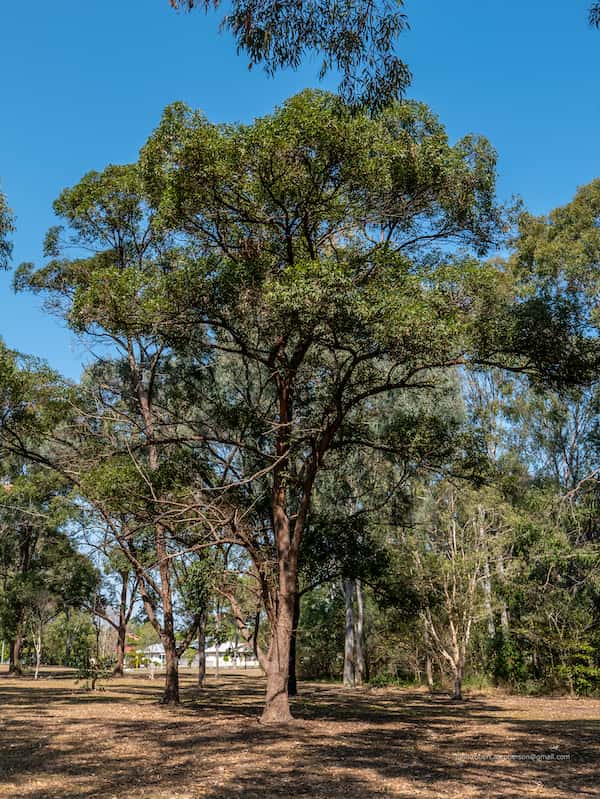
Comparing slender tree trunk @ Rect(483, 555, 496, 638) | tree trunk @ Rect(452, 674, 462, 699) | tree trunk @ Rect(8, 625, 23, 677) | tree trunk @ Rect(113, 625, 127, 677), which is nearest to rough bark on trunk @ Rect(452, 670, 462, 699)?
tree trunk @ Rect(452, 674, 462, 699)

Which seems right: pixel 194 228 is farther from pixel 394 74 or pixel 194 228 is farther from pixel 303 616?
pixel 303 616

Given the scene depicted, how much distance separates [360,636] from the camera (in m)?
28.0

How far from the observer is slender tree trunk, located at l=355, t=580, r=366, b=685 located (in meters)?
26.8

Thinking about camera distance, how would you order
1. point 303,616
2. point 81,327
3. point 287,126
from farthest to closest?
point 303,616 → point 81,327 → point 287,126

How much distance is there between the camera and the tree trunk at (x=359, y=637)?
87.9ft

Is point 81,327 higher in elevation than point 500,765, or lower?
higher

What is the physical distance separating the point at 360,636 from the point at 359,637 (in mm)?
181

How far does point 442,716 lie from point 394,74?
11.8m

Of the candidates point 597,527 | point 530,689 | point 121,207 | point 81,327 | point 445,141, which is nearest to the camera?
point 445,141

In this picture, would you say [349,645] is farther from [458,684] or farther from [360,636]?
[458,684]

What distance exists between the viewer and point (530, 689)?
20.8m

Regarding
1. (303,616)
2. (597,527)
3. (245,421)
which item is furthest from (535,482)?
(245,421)

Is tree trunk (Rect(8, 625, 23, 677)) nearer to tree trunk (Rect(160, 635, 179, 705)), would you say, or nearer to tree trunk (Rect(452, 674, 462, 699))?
tree trunk (Rect(160, 635, 179, 705))

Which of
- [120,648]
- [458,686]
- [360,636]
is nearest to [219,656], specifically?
Answer: [120,648]
